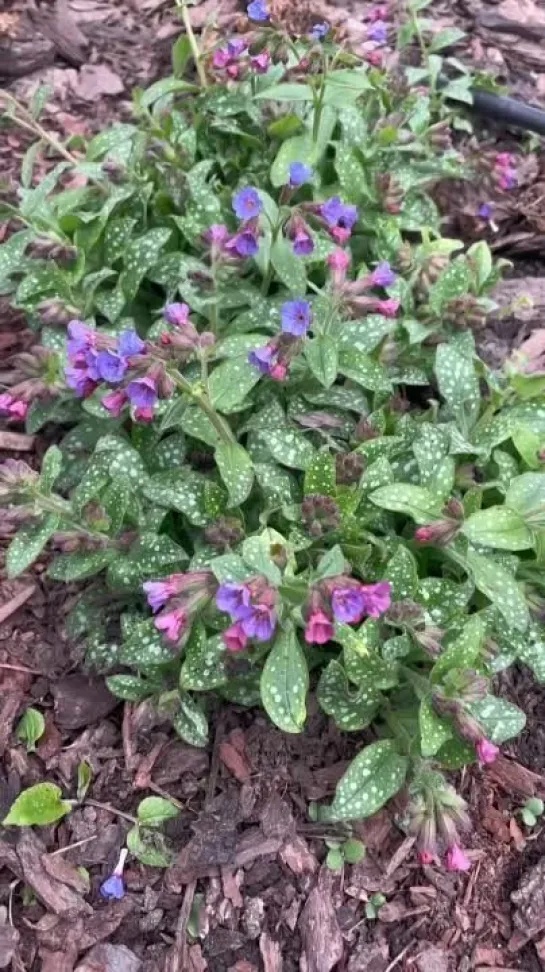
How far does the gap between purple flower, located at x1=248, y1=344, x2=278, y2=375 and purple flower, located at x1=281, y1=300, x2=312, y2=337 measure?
0.07m

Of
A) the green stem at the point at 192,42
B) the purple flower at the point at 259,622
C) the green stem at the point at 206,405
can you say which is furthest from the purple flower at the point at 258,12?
the purple flower at the point at 259,622

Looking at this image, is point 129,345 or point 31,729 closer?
point 129,345

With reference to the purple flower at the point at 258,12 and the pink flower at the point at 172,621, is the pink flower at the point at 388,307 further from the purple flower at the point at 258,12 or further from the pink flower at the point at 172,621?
the pink flower at the point at 172,621

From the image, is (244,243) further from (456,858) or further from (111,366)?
(456,858)

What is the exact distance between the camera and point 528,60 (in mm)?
4121

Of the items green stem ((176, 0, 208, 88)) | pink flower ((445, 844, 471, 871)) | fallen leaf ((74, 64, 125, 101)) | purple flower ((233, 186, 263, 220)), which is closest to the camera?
pink flower ((445, 844, 471, 871))

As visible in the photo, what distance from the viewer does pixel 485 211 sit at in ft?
11.6

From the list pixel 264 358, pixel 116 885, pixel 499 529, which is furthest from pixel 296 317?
pixel 116 885

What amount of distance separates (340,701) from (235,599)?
0.54m

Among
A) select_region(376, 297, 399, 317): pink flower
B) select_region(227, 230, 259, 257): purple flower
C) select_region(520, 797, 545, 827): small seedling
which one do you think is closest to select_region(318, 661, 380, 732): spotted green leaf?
select_region(520, 797, 545, 827): small seedling

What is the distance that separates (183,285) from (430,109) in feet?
4.68

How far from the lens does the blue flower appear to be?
87.6 inches

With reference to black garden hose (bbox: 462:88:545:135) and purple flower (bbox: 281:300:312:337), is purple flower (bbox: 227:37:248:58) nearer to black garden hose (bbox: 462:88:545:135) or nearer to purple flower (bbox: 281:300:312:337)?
purple flower (bbox: 281:300:312:337)

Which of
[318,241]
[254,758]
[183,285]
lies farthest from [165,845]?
[318,241]
